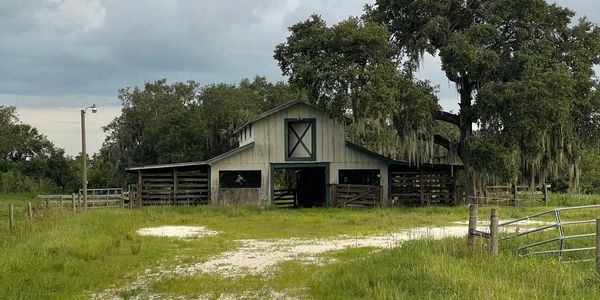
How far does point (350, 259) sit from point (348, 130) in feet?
64.2

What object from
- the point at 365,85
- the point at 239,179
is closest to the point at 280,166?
the point at 239,179

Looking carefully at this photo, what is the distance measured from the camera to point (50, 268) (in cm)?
1091

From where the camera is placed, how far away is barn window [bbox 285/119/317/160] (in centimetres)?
3012

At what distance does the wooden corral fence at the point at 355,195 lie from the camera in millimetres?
29750

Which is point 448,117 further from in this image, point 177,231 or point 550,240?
point 550,240

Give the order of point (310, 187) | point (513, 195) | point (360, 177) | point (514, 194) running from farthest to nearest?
point (310, 187)
point (360, 177)
point (513, 195)
point (514, 194)

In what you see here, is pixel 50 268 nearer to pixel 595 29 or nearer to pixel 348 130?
pixel 348 130

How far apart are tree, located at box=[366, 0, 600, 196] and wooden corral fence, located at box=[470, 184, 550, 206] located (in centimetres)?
141

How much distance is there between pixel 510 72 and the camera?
27.4 m

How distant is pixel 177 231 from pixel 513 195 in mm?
20435

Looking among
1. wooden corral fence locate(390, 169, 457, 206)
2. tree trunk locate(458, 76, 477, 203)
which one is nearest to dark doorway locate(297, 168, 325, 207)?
wooden corral fence locate(390, 169, 457, 206)

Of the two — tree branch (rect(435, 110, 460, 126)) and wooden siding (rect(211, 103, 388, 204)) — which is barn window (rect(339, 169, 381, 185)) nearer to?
wooden siding (rect(211, 103, 388, 204))

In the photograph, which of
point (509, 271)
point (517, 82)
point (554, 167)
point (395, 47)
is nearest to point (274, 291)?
point (509, 271)

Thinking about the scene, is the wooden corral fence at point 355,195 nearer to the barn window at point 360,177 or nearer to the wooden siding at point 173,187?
the barn window at point 360,177
